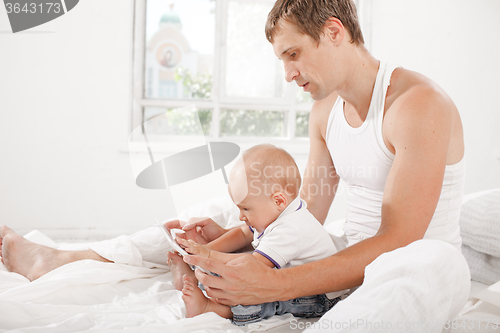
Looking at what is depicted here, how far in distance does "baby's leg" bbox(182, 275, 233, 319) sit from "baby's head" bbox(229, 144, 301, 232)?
0.25 m

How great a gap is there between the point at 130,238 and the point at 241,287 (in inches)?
24.0

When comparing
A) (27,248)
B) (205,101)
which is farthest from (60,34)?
(27,248)

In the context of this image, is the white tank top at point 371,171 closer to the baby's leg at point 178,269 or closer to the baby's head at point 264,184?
the baby's head at point 264,184

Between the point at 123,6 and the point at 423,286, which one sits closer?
the point at 423,286

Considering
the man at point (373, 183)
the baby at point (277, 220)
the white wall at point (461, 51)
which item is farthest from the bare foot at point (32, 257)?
the white wall at point (461, 51)

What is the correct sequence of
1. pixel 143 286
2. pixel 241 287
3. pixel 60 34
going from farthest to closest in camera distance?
pixel 60 34 < pixel 143 286 < pixel 241 287

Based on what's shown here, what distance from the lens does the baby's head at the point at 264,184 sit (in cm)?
104

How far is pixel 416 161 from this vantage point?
911 mm

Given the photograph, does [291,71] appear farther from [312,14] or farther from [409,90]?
[409,90]

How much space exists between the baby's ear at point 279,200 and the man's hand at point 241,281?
24 cm

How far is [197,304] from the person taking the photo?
880 mm

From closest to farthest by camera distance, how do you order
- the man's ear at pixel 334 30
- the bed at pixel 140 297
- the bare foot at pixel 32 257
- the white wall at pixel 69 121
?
the bed at pixel 140 297 → the man's ear at pixel 334 30 → the bare foot at pixel 32 257 → the white wall at pixel 69 121

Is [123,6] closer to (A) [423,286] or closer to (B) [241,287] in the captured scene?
(B) [241,287]

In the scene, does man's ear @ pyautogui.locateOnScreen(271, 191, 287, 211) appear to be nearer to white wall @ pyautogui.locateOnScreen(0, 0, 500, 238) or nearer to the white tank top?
the white tank top
